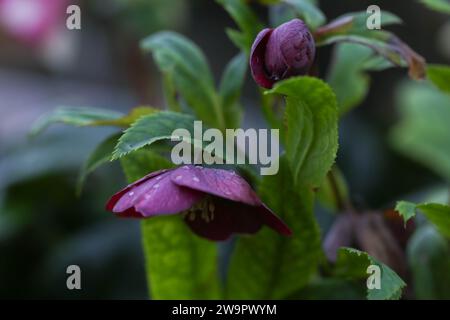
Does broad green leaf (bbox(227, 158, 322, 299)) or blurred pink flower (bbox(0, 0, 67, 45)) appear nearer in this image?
broad green leaf (bbox(227, 158, 322, 299))

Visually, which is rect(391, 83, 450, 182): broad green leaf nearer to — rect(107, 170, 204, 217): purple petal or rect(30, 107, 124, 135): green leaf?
rect(30, 107, 124, 135): green leaf

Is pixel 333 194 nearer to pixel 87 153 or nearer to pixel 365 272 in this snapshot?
pixel 365 272

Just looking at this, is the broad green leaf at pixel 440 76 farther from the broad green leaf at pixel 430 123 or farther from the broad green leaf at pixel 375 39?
the broad green leaf at pixel 430 123

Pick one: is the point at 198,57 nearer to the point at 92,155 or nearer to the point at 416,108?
the point at 92,155

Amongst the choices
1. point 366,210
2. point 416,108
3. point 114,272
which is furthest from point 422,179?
point 366,210

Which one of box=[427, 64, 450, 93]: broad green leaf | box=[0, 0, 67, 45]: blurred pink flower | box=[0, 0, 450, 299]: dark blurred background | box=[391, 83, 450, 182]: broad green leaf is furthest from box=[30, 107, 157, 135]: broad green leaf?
box=[0, 0, 67, 45]: blurred pink flower

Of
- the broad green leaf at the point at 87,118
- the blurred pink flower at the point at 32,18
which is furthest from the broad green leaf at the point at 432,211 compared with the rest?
the blurred pink flower at the point at 32,18
